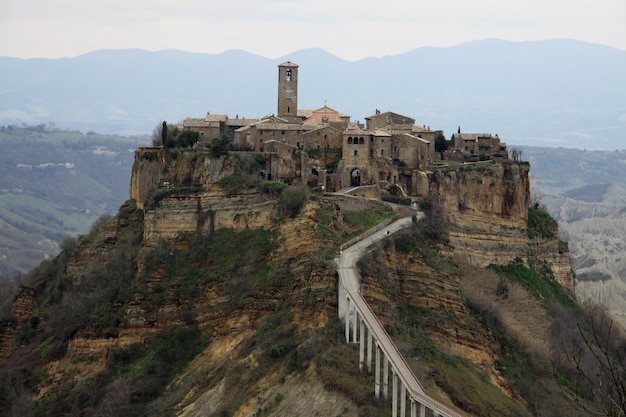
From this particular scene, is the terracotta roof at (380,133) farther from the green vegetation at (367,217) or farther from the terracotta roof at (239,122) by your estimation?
the terracotta roof at (239,122)

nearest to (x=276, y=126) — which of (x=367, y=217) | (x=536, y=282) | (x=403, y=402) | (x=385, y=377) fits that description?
(x=367, y=217)

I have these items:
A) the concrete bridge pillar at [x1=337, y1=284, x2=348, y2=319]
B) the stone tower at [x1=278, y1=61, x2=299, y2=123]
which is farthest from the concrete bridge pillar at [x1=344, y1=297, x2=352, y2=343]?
the stone tower at [x1=278, y1=61, x2=299, y2=123]

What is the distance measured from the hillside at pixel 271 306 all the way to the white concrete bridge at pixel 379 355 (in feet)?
1.91

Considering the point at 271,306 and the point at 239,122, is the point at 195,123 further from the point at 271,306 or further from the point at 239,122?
A: the point at 271,306

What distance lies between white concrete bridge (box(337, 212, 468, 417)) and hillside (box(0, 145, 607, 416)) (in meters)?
0.58

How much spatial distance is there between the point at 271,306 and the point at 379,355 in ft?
34.6

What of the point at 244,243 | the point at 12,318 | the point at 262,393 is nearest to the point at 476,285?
the point at 244,243

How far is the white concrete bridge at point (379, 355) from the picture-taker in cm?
4206

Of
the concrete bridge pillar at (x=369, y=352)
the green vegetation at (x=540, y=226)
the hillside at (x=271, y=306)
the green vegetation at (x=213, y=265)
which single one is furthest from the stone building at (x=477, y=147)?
the concrete bridge pillar at (x=369, y=352)

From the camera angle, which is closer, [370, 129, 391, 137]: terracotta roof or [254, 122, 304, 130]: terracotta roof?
[370, 129, 391, 137]: terracotta roof

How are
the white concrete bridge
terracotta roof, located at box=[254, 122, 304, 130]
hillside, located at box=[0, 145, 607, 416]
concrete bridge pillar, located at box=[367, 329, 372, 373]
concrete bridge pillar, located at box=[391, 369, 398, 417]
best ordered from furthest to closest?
terracotta roof, located at box=[254, 122, 304, 130]
hillside, located at box=[0, 145, 607, 416]
concrete bridge pillar, located at box=[367, 329, 372, 373]
concrete bridge pillar, located at box=[391, 369, 398, 417]
the white concrete bridge

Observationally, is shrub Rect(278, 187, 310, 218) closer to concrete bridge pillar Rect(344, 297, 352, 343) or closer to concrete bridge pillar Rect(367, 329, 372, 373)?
concrete bridge pillar Rect(344, 297, 352, 343)

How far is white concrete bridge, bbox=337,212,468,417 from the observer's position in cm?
4206

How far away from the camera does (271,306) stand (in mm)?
55062
